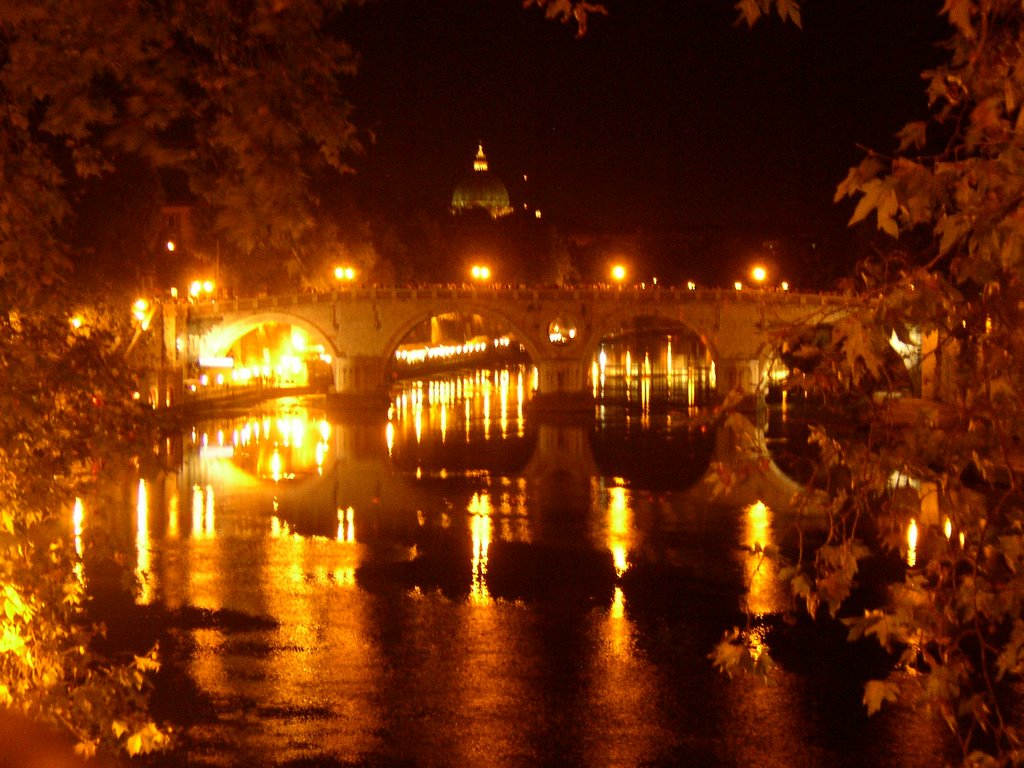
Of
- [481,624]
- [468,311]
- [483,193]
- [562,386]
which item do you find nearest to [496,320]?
[468,311]

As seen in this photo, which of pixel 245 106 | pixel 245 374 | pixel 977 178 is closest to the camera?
pixel 977 178

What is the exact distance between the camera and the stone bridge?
5031cm

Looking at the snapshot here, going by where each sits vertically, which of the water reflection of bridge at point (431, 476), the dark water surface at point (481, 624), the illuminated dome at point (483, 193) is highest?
the illuminated dome at point (483, 193)

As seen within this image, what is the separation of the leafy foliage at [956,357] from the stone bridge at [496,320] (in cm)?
4540

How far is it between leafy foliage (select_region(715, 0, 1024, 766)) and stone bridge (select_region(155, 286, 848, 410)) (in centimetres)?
4540

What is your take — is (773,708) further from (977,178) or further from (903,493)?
(977,178)

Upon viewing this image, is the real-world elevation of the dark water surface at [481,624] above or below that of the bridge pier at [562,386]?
below

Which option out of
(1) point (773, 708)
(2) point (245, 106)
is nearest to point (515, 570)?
(1) point (773, 708)

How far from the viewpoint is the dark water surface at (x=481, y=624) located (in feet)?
40.8

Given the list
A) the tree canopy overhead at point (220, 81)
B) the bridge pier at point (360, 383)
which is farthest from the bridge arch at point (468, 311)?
the tree canopy overhead at point (220, 81)

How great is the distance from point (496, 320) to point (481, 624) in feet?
117

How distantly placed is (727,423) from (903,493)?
690mm

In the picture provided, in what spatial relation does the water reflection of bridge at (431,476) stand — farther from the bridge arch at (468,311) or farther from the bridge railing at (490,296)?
the bridge railing at (490,296)

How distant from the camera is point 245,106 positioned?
17.2 ft
